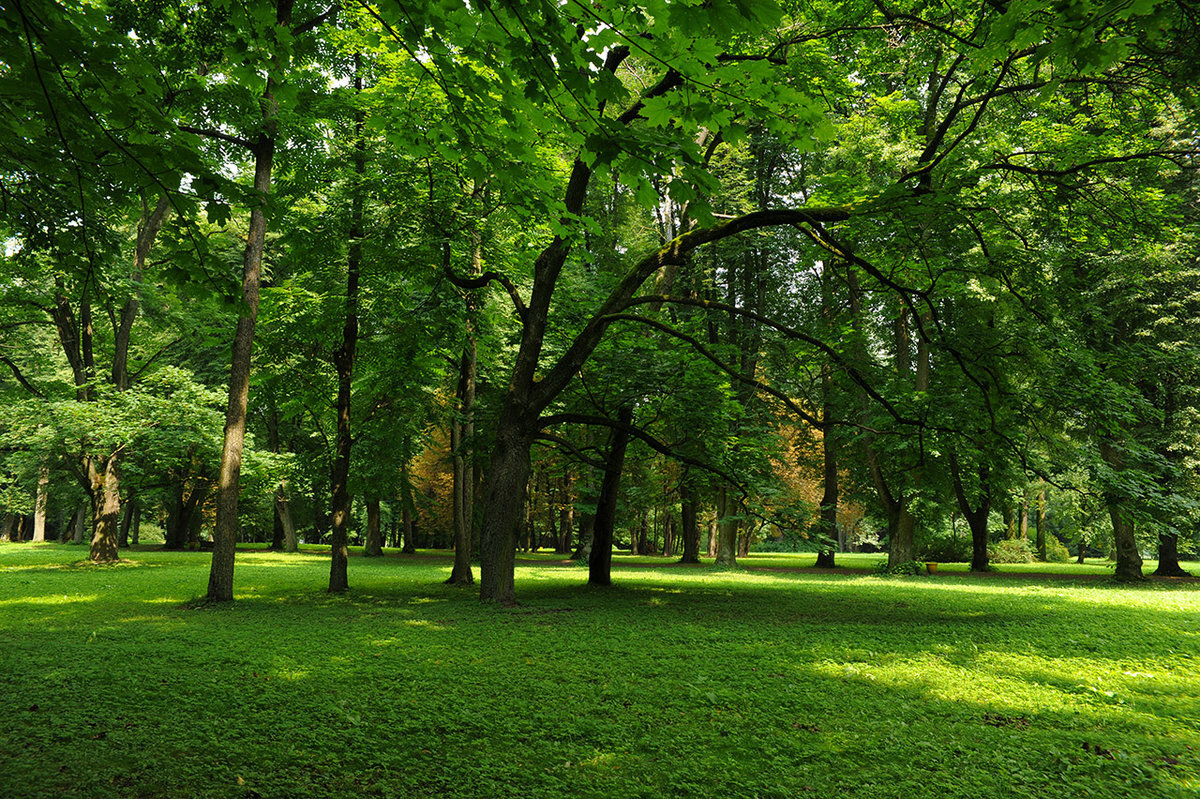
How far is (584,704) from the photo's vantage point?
15.4 ft

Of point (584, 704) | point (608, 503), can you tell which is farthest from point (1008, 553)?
point (584, 704)

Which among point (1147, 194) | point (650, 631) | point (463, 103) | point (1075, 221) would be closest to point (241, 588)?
point (650, 631)

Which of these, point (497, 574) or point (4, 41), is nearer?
point (4, 41)

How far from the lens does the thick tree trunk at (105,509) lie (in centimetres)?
1742

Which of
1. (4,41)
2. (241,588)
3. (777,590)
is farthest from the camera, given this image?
(777,590)

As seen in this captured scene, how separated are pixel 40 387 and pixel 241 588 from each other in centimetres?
1259

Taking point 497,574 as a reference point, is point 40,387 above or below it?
above

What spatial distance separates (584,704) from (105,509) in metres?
19.4

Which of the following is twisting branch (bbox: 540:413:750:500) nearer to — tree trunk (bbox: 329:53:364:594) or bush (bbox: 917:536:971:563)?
tree trunk (bbox: 329:53:364:594)

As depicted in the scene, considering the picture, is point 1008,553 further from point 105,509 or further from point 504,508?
point 105,509

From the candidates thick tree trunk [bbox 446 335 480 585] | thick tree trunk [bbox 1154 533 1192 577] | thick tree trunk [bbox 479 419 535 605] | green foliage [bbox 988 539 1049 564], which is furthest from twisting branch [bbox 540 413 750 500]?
green foliage [bbox 988 539 1049 564]

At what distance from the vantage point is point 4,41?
2955 millimetres

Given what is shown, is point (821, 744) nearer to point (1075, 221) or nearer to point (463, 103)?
point (463, 103)

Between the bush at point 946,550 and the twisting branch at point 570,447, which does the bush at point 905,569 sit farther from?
the twisting branch at point 570,447
